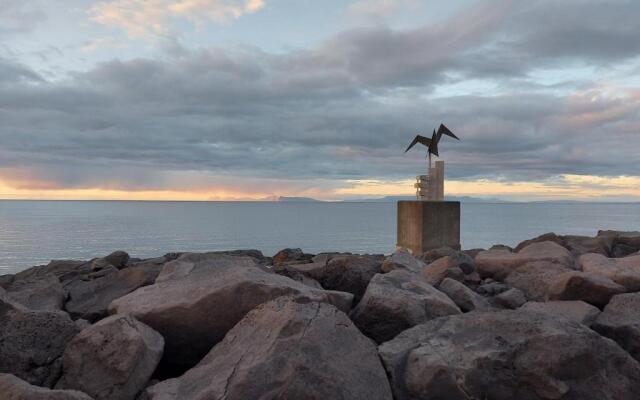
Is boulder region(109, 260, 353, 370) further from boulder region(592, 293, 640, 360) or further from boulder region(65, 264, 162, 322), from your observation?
boulder region(592, 293, 640, 360)

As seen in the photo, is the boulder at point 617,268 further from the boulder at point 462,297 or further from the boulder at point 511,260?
the boulder at point 462,297

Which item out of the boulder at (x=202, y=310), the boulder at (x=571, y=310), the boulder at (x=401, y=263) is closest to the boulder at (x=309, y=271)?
the boulder at (x=401, y=263)

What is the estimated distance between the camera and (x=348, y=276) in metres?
6.02

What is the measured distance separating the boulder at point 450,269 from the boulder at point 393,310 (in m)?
1.54

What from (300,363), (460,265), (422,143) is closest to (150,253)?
(422,143)

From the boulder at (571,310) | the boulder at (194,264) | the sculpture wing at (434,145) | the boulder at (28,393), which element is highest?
the sculpture wing at (434,145)

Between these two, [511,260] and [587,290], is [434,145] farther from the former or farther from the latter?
[587,290]

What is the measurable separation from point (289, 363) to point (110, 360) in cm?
129

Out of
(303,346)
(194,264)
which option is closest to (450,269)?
(194,264)

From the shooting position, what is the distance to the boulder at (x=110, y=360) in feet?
12.4

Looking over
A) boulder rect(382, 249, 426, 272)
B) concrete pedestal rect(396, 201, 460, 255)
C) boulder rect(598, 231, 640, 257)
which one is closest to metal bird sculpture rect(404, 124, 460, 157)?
concrete pedestal rect(396, 201, 460, 255)

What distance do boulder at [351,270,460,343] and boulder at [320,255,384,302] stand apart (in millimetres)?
752

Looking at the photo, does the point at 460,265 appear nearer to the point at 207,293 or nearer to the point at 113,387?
the point at 207,293

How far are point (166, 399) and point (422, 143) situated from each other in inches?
647
